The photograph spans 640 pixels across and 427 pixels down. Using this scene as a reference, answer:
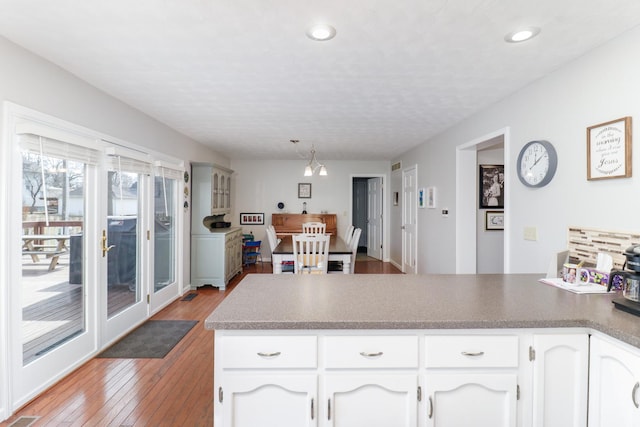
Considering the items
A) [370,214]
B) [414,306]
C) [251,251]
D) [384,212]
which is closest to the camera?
[414,306]

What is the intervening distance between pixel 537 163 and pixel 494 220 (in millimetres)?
1918

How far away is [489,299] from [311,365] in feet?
3.15

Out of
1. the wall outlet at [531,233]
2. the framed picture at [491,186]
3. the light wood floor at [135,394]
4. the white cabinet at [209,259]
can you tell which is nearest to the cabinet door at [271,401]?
the light wood floor at [135,394]

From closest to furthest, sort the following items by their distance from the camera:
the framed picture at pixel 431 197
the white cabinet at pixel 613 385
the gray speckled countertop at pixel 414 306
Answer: the white cabinet at pixel 613 385 → the gray speckled countertop at pixel 414 306 → the framed picture at pixel 431 197

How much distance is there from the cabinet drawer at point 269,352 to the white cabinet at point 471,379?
0.50m

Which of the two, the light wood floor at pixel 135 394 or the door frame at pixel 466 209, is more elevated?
the door frame at pixel 466 209

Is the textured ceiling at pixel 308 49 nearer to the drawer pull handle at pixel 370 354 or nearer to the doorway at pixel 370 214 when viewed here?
the drawer pull handle at pixel 370 354

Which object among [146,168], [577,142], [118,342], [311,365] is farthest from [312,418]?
[146,168]

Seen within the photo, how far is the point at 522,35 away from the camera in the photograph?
186 centimetres

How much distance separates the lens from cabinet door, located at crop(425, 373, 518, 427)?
1338 mm

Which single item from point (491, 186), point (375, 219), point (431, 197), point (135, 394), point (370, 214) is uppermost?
point (491, 186)

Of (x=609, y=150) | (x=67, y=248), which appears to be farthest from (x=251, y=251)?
(x=609, y=150)

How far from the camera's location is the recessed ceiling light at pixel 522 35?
5.96 ft

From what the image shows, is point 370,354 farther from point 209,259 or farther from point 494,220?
point 209,259
